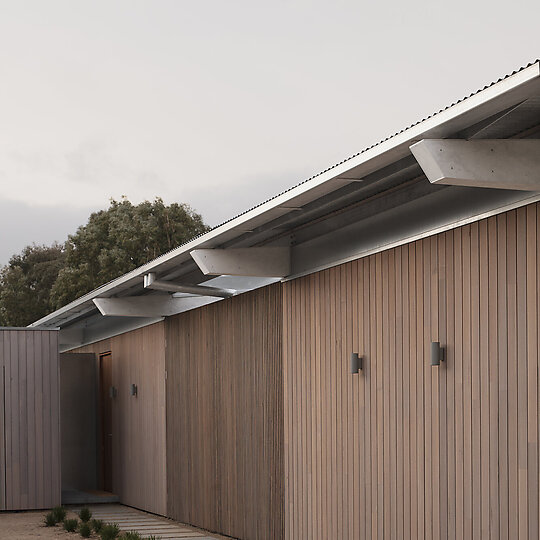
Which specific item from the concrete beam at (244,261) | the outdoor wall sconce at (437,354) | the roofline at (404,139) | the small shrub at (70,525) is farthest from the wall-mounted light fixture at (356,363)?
the small shrub at (70,525)

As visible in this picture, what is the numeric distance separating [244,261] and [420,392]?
99.6 inches

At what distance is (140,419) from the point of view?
41.7 ft

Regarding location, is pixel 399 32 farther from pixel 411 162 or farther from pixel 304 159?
pixel 411 162

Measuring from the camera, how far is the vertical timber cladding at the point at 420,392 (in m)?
5.08

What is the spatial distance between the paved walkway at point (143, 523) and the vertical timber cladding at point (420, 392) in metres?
2.17

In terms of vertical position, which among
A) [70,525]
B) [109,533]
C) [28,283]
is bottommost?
[70,525]

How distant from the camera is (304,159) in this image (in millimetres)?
40094

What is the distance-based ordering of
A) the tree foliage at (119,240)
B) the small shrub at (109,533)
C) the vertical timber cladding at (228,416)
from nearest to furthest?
the vertical timber cladding at (228,416) → the small shrub at (109,533) → the tree foliage at (119,240)

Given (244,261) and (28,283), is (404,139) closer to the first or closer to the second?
(244,261)

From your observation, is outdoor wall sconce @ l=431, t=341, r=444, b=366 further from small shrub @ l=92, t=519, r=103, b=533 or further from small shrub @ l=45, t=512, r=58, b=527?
small shrub @ l=45, t=512, r=58, b=527

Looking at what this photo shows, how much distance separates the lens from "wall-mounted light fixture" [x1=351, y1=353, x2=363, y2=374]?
6.84 m

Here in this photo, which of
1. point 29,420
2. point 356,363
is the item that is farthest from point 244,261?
point 29,420

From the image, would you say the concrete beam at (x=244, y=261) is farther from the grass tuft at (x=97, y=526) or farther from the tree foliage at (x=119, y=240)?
the tree foliage at (x=119, y=240)

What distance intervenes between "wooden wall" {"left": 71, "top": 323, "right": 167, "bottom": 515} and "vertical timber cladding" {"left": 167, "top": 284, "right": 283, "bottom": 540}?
0.40 m
